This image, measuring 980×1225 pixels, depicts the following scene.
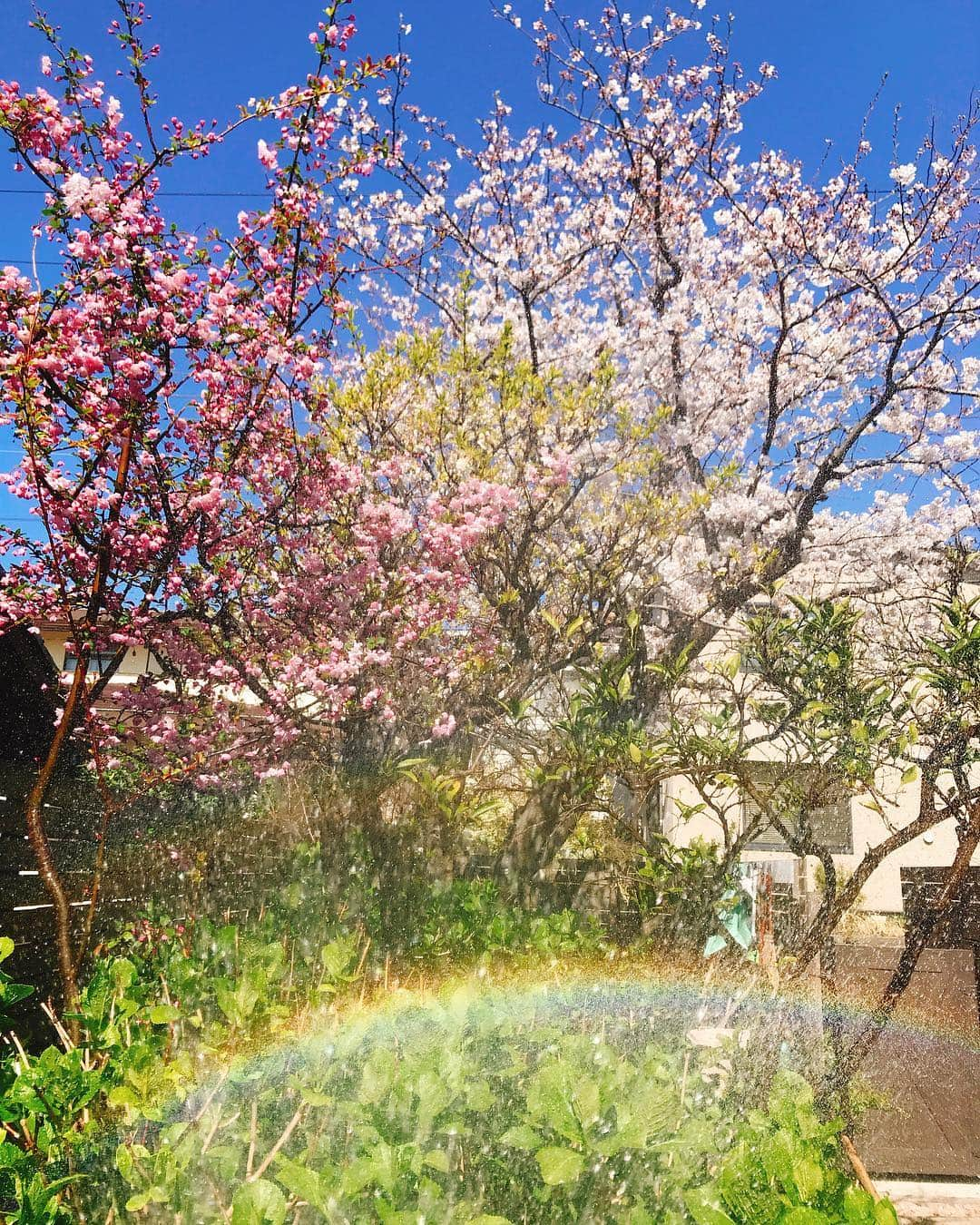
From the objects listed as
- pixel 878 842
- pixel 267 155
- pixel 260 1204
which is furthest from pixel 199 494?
pixel 878 842

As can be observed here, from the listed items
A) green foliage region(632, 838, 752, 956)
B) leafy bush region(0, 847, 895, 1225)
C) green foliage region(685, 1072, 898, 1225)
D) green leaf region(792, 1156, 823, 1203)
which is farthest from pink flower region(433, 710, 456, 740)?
green leaf region(792, 1156, 823, 1203)

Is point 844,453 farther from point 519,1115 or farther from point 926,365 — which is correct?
point 519,1115

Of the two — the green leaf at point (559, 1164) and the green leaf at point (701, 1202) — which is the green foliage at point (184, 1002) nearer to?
the green leaf at point (559, 1164)

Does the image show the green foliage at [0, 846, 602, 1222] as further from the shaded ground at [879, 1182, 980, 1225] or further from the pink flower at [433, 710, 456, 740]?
the shaded ground at [879, 1182, 980, 1225]

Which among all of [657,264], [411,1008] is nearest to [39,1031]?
[411,1008]

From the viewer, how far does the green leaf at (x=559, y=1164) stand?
1493mm

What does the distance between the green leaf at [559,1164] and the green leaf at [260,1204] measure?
47cm

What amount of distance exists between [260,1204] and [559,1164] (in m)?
0.54

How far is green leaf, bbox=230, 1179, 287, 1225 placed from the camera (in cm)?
136

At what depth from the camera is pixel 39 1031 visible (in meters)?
2.91

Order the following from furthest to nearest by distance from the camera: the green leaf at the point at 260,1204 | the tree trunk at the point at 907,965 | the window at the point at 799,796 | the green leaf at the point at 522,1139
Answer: the window at the point at 799,796 → the tree trunk at the point at 907,965 → the green leaf at the point at 522,1139 → the green leaf at the point at 260,1204

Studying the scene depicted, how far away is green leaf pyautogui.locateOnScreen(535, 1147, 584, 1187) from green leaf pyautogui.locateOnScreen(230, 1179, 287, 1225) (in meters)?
0.47

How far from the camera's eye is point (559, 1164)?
1.52m

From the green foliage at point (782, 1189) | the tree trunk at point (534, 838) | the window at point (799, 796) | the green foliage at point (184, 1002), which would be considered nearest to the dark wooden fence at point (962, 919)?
the window at point (799, 796)
